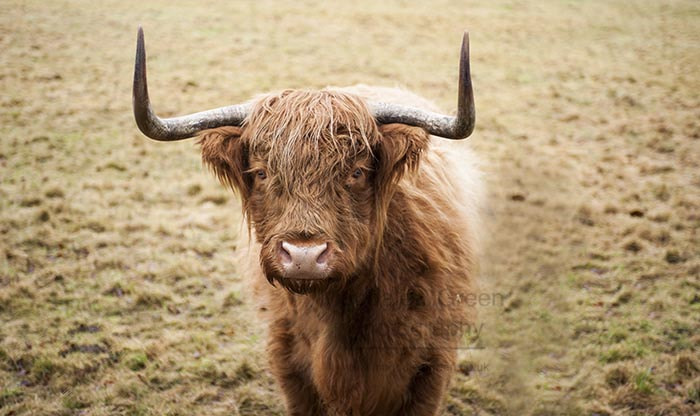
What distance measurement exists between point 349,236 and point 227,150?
0.78 m

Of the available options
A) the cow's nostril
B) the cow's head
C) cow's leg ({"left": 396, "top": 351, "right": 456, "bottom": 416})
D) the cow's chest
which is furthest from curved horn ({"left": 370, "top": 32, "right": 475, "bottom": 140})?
cow's leg ({"left": 396, "top": 351, "right": 456, "bottom": 416})

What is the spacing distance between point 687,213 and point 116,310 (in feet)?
19.7

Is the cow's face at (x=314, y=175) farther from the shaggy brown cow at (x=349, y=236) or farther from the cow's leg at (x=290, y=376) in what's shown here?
the cow's leg at (x=290, y=376)

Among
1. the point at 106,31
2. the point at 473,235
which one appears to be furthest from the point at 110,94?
the point at 473,235

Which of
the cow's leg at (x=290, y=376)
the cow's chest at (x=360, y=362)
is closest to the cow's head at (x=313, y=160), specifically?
the cow's chest at (x=360, y=362)

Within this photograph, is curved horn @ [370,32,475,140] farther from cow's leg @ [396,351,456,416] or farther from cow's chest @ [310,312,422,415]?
cow's leg @ [396,351,456,416]

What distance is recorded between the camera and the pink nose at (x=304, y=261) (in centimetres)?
250

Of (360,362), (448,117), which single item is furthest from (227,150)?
(360,362)

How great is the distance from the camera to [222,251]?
609 cm

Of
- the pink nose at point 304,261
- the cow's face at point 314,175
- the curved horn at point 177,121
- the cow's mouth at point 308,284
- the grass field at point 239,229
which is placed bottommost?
the grass field at point 239,229

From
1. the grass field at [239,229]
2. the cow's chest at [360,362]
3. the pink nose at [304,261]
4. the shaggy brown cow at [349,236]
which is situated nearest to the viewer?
the pink nose at [304,261]

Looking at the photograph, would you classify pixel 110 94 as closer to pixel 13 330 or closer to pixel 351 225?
pixel 13 330

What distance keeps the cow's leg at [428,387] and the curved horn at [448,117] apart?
4.38 ft

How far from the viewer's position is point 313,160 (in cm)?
268
